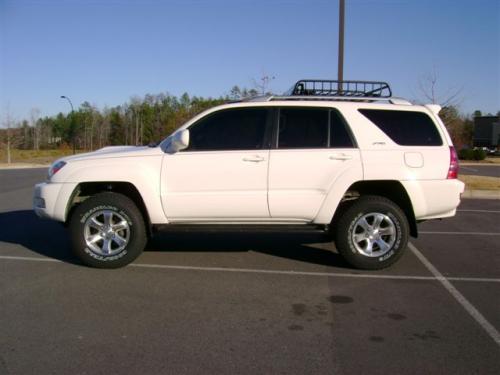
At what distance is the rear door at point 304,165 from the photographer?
551 cm

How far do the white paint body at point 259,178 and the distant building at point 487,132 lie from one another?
77.1 metres

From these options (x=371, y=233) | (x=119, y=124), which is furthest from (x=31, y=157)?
(x=371, y=233)

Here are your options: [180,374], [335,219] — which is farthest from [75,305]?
[335,219]

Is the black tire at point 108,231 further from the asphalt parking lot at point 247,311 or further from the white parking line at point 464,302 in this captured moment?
the white parking line at point 464,302

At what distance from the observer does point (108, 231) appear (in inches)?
222

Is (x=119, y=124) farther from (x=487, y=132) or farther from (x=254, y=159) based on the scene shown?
(x=254, y=159)

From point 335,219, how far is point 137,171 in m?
2.39

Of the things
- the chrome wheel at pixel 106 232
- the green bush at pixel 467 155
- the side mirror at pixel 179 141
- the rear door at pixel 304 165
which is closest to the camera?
the side mirror at pixel 179 141

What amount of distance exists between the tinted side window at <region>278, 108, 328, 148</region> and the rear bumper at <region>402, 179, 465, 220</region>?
1106mm

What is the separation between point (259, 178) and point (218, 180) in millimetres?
464

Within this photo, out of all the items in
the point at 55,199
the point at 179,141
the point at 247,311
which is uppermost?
the point at 179,141

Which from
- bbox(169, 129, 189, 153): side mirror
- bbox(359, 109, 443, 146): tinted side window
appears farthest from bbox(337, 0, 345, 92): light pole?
bbox(169, 129, 189, 153): side mirror

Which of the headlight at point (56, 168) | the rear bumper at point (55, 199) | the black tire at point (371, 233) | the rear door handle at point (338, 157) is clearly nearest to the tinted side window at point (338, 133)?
the rear door handle at point (338, 157)

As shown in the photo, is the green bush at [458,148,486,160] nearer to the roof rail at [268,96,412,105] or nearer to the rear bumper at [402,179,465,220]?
the roof rail at [268,96,412,105]
